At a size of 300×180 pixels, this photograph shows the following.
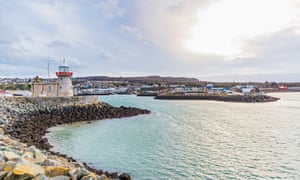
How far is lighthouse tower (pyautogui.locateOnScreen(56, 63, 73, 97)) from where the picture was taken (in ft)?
66.8

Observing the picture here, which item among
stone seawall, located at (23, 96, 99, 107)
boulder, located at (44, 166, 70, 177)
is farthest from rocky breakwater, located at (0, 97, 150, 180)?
stone seawall, located at (23, 96, 99, 107)

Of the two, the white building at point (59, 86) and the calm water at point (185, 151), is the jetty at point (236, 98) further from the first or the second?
the white building at point (59, 86)

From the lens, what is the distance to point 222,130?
45.3 ft

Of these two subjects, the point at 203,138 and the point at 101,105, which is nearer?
the point at 203,138

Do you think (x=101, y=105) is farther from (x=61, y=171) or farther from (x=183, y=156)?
(x=61, y=171)

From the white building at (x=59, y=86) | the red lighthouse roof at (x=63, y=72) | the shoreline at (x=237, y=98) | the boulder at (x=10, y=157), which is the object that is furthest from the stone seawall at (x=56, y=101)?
the shoreline at (x=237, y=98)

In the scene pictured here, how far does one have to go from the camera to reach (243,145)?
10172 mm

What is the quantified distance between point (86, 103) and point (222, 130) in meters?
12.2

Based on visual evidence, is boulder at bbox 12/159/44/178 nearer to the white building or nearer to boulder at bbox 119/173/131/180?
boulder at bbox 119/173/131/180

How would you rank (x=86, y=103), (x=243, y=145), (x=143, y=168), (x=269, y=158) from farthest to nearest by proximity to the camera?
1. (x=86, y=103)
2. (x=243, y=145)
3. (x=269, y=158)
4. (x=143, y=168)

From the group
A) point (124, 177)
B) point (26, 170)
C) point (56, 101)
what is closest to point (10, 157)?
point (26, 170)

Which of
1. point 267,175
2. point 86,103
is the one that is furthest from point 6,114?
point 267,175

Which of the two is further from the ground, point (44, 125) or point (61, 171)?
point (61, 171)

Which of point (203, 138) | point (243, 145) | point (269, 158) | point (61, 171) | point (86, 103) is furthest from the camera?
point (86, 103)
